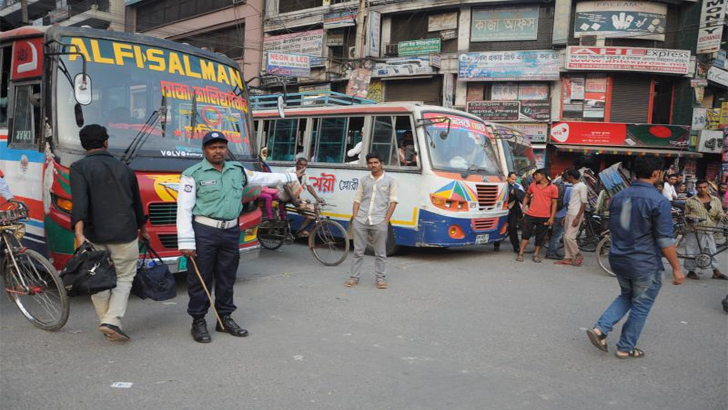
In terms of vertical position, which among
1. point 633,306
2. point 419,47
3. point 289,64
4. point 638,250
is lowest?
point 633,306

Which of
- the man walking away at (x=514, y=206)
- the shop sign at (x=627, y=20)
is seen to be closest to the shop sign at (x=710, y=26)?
the shop sign at (x=627, y=20)

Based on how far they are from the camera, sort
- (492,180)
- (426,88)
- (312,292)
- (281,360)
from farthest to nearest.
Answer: (426,88), (492,180), (312,292), (281,360)

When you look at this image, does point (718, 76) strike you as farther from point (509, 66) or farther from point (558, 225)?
point (558, 225)

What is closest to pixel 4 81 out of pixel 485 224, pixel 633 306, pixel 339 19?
pixel 633 306

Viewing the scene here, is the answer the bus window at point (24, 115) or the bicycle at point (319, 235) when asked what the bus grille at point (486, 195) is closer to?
the bicycle at point (319, 235)

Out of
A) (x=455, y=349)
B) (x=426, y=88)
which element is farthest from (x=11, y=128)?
(x=426, y=88)

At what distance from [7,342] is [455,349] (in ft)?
12.0

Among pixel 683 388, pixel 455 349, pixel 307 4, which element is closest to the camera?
pixel 683 388

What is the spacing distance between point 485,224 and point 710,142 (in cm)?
1508

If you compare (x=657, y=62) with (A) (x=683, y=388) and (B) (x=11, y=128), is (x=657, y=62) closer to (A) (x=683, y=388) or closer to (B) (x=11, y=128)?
(A) (x=683, y=388)

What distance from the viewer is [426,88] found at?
23422 mm

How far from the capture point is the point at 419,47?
2316cm

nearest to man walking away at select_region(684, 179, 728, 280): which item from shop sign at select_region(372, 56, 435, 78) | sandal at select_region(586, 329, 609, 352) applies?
sandal at select_region(586, 329, 609, 352)

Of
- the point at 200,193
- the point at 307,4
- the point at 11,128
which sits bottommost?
the point at 200,193
